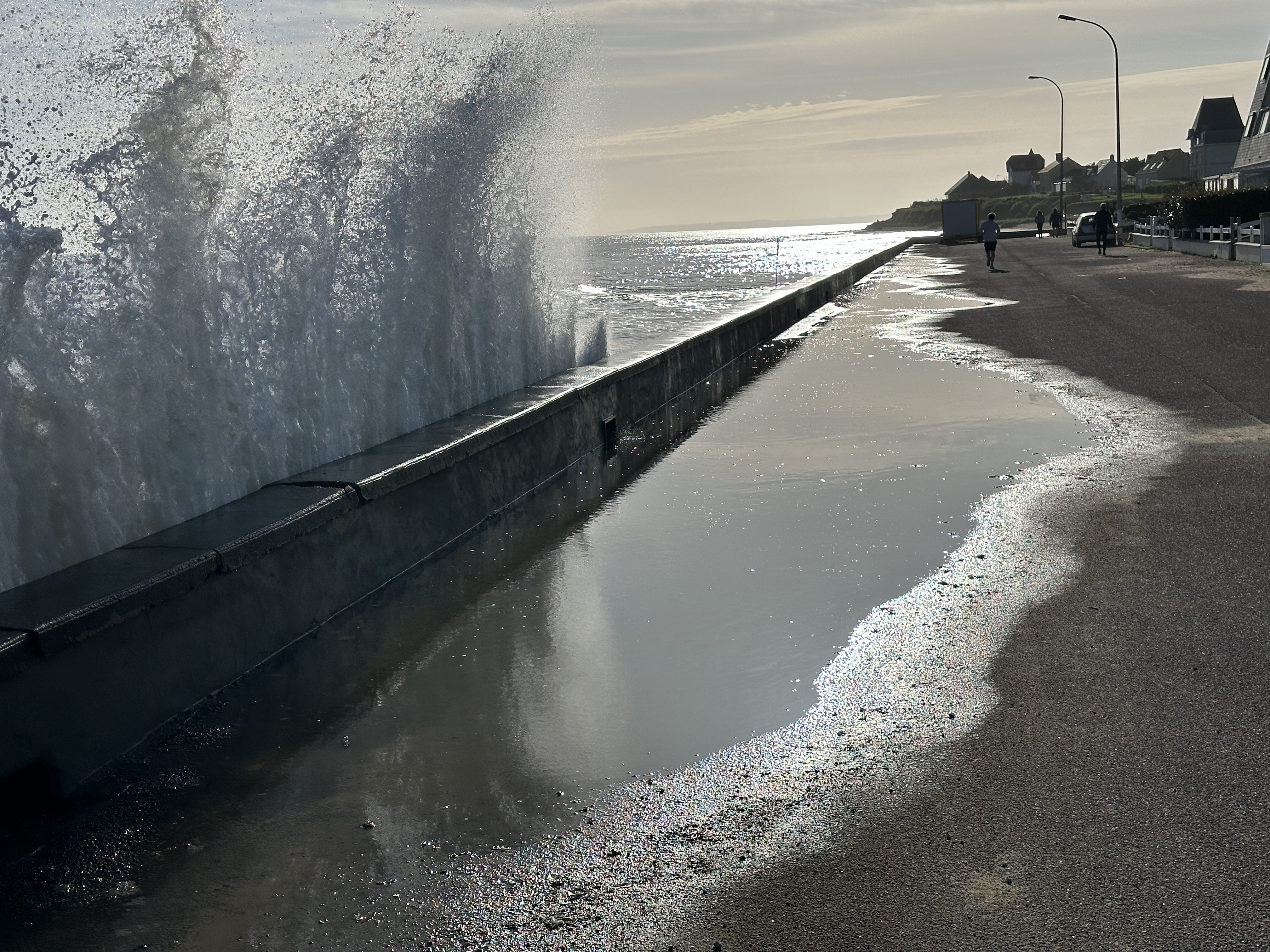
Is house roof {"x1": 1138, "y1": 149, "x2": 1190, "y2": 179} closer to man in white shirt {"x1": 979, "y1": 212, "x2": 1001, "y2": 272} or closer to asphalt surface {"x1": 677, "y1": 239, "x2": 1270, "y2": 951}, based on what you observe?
man in white shirt {"x1": 979, "y1": 212, "x2": 1001, "y2": 272}

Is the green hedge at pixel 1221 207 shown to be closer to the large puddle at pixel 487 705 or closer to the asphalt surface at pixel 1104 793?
the large puddle at pixel 487 705

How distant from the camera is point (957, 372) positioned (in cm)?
1377

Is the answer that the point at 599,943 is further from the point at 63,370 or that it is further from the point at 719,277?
the point at 719,277

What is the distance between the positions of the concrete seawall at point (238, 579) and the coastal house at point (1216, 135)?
125485 mm

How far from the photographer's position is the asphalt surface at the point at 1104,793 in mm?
2973

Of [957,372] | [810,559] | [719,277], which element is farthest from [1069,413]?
[719,277]

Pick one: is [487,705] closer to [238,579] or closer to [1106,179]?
[238,579]

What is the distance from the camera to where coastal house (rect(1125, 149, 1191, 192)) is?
7047 inches

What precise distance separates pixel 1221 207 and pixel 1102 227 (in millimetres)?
5262

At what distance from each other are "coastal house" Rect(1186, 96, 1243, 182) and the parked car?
255 feet

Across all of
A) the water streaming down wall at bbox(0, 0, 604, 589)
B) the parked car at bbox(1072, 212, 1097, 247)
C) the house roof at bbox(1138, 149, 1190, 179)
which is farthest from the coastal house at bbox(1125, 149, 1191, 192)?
the water streaming down wall at bbox(0, 0, 604, 589)

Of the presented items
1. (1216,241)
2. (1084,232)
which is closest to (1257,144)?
(1084,232)

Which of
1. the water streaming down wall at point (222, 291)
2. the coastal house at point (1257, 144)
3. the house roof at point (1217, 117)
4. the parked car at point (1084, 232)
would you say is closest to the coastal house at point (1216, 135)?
the house roof at point (1217, 117)

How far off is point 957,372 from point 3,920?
39.2ft
